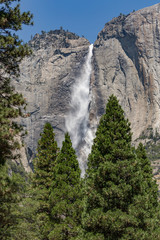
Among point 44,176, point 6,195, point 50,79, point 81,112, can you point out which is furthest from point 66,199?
point 50,79

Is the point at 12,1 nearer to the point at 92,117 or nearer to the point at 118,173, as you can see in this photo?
the point at 118,173

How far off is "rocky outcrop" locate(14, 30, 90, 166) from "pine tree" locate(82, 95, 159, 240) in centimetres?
12855

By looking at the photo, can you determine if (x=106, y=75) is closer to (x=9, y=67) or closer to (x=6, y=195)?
(x=9, y=67)

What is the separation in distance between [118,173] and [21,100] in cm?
680

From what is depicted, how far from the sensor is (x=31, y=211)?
20.7m

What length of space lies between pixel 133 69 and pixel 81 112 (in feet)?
134

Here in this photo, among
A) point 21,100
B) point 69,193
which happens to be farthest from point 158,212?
point 21,100

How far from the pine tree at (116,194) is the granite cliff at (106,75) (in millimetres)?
129903

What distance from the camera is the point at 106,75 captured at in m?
161

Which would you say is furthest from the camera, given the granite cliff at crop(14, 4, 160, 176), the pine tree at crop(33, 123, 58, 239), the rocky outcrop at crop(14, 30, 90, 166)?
the granite cliff at crop(14, 4, 160, 176)

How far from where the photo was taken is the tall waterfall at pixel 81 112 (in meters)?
149

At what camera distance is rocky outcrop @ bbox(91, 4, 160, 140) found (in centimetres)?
15050

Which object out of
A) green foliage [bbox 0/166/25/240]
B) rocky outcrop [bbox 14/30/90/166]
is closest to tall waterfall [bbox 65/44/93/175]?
rocky outcrop [bbox 14/30/90/166]

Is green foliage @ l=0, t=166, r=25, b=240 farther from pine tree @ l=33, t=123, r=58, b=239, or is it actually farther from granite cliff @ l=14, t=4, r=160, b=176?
granite cliff @ l=14, t=4, r=160, b=176
